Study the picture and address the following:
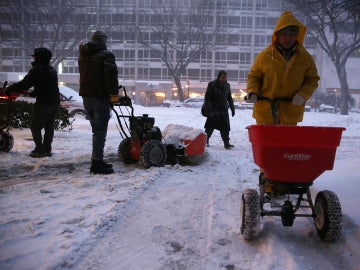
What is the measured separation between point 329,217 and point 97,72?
3.66 metres

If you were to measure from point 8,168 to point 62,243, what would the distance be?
10.5ft

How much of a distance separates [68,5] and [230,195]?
3514 cm

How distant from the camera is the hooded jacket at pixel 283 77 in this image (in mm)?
3877

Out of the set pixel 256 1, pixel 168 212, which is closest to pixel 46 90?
pixel 168 212

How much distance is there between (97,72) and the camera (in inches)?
207

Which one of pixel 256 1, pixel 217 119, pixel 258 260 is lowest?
pixel 258 260

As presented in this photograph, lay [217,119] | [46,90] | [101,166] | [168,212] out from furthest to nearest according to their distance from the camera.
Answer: [217,119] → [46,90] → [101,166] → [168,212]

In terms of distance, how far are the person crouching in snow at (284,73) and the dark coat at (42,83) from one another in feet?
13.3

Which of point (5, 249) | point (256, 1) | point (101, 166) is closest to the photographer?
point (5, 249)

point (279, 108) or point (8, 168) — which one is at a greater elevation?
point (279, 108)

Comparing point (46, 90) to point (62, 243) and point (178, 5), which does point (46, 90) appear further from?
point (178, 5)

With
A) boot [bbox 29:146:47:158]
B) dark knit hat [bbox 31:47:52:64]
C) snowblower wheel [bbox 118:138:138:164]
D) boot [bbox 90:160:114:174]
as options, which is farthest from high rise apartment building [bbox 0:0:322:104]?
boot [bbox 90:160:114:174]

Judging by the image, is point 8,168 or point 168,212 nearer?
point 168,212

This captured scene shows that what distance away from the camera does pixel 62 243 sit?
9.60 ft
